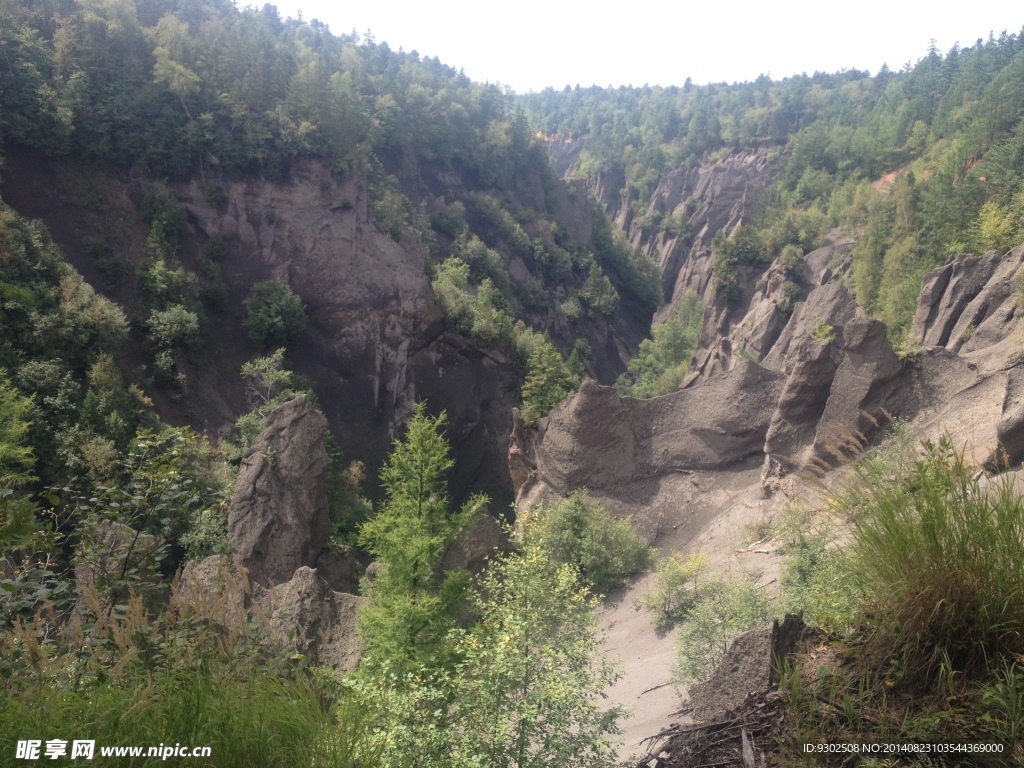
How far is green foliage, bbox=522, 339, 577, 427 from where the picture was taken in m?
30.1

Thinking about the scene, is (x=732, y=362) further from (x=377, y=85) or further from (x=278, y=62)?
(x=377, y=85)

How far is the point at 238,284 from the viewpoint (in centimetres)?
4391

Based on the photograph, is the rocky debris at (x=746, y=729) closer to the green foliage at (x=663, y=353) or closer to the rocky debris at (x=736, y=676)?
the rocky debris at (x=736, y=676)

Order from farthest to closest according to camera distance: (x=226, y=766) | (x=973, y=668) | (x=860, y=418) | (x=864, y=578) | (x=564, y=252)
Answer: (x=564, y=252), (x=860, y=418), (x=864, y=578), (x=973, y=668), (x=226, y=766)

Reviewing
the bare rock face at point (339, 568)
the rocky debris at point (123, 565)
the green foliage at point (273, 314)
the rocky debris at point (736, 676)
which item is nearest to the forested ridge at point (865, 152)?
the bare rock face at point (339, 568)

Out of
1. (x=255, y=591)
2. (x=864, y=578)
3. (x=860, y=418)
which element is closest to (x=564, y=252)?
(x=860, y=418)

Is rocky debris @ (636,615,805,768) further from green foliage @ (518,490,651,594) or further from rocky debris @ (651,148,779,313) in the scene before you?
rocky debris @ (651,148,779,313)

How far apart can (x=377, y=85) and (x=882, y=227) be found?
55.0 m

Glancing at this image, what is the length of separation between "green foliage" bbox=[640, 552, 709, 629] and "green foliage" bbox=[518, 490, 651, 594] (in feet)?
9.98

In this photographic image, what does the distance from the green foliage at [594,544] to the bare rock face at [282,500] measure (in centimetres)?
693

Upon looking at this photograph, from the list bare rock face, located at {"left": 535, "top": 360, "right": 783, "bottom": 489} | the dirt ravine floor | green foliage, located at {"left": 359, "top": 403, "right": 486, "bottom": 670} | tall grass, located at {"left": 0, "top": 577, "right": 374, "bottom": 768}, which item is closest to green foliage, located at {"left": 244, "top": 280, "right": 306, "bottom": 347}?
bare rock face, located at {"left": 535, "top": 360, "right": 783, "bottom": 489}

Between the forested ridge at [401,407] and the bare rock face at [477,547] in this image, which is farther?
the bare rock face at [477,547]

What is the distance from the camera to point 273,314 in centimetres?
4188

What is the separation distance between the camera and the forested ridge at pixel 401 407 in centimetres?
366
